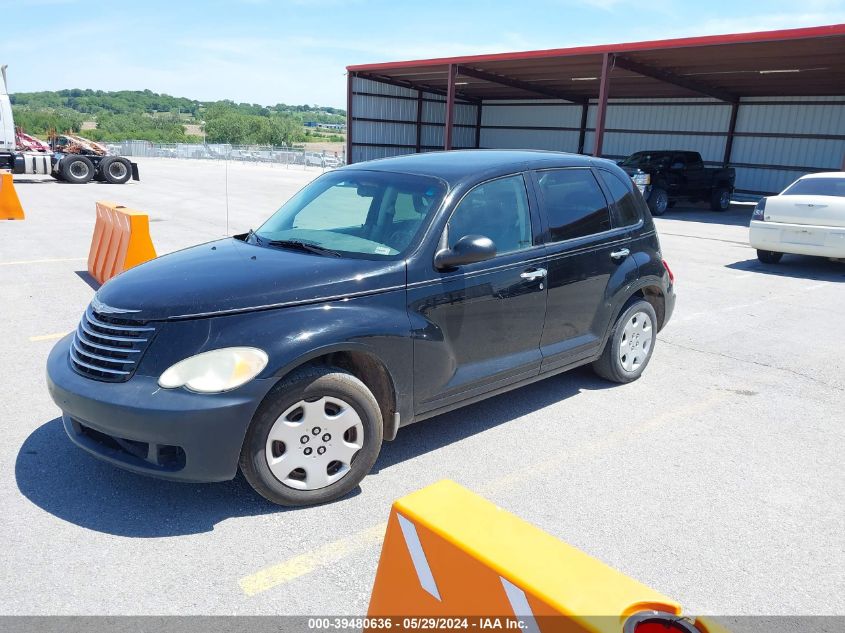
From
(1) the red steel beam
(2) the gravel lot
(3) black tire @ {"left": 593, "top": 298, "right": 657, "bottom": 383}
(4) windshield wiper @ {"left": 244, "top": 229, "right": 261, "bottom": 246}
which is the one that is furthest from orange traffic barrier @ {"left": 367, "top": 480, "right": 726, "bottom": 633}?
(1) the red steel beam

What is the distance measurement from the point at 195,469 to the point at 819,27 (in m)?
18.5

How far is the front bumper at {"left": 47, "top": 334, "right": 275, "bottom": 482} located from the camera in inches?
124

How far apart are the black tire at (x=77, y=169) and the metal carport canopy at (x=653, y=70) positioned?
1180cm

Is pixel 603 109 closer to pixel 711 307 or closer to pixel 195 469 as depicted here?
pixel 711 307

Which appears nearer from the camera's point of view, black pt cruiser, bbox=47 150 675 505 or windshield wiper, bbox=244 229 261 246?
black pt cruiser, bbox=47 150 675 505

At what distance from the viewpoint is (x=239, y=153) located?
48.9 metres

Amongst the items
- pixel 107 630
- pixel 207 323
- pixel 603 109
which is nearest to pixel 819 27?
pixel 603 109

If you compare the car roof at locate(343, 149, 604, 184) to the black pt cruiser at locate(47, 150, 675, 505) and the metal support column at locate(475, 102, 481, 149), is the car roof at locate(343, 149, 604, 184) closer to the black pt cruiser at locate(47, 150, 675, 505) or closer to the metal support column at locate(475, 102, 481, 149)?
the black pt cruiser at locate(47, 150, 675, 505)

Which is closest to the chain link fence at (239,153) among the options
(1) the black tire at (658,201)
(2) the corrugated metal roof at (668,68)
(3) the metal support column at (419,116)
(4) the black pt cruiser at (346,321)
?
(3) the metal support column at (419,116)

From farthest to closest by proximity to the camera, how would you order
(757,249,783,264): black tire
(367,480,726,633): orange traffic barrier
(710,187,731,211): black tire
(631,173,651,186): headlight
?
(710,187,731,211): black tire < (631,173,651,186): headlight < (757,249,783,264): black tire < (367,480,726,633): orange traffic barrier

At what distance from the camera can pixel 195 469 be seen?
3234 mm

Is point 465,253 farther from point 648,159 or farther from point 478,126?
point 478,126

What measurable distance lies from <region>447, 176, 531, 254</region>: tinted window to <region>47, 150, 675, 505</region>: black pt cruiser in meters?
0.01

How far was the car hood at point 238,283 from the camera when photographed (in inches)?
134
